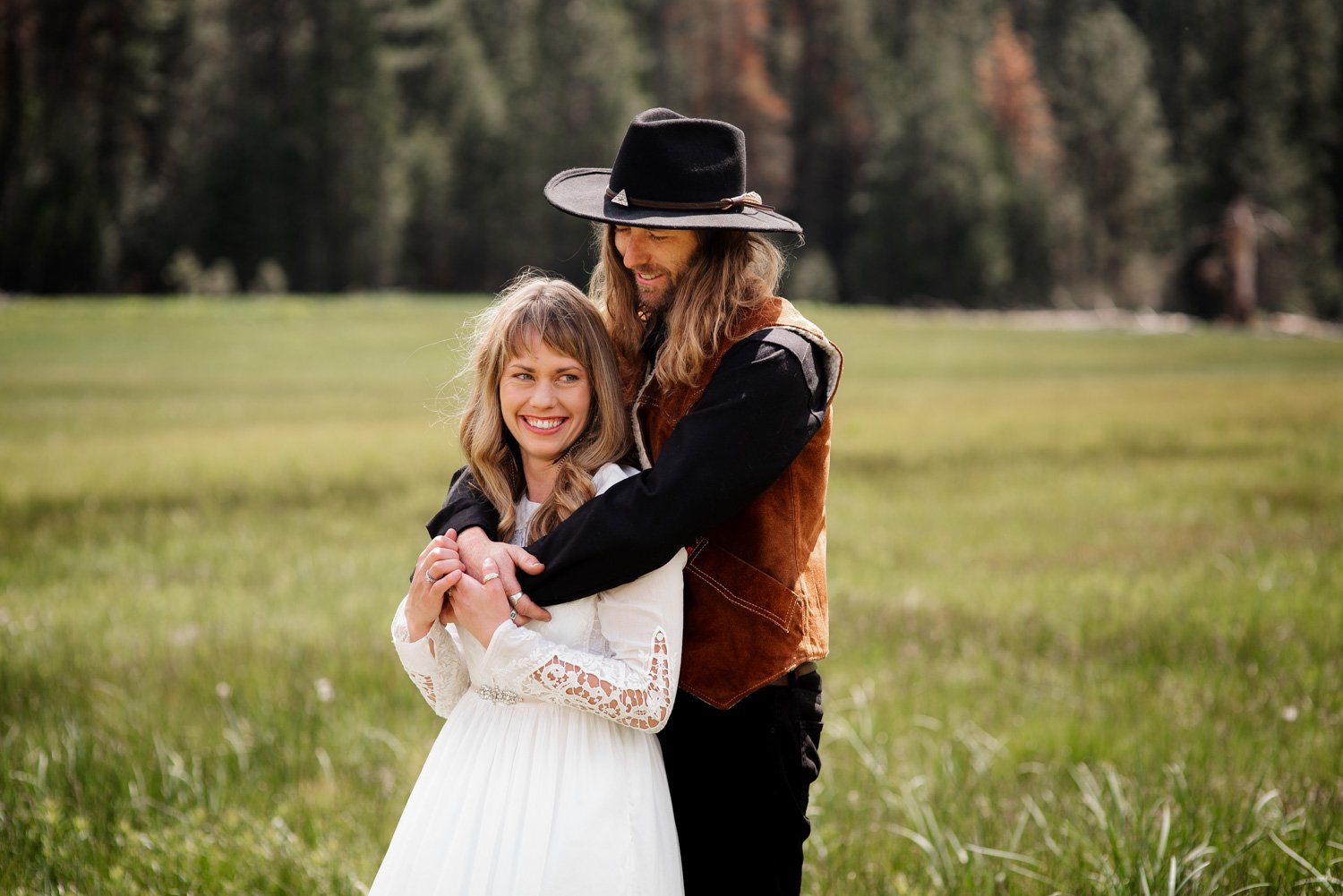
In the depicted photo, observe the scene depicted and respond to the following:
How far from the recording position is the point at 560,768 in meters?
2.49

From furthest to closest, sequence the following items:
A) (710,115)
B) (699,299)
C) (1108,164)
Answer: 1. (1108,164)
2. (710,115)
3. (699,299)

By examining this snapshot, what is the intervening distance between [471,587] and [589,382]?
52cm

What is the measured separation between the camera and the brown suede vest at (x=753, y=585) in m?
2.61

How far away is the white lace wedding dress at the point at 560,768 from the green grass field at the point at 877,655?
46.4 inches

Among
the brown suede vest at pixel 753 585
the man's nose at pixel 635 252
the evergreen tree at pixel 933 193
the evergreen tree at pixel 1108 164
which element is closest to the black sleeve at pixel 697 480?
the brown suede vest at pixel 753 585

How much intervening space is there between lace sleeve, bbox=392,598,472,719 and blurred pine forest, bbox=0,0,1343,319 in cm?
3969

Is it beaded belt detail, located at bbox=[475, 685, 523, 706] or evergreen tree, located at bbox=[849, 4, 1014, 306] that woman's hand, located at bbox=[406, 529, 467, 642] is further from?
evergreen tree, located at bbox=[849, 4, 1014, 306]

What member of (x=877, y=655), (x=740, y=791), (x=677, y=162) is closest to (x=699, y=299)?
(x=677, y=162)

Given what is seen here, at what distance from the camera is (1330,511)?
946 centimetres

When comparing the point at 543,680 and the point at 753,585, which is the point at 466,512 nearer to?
the point at 543,680

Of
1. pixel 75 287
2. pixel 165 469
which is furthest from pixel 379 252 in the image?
pixel 165 469

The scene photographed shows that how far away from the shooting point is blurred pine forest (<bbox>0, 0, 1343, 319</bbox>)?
142 ft

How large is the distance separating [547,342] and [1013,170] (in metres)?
60.1

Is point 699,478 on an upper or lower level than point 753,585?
upper
